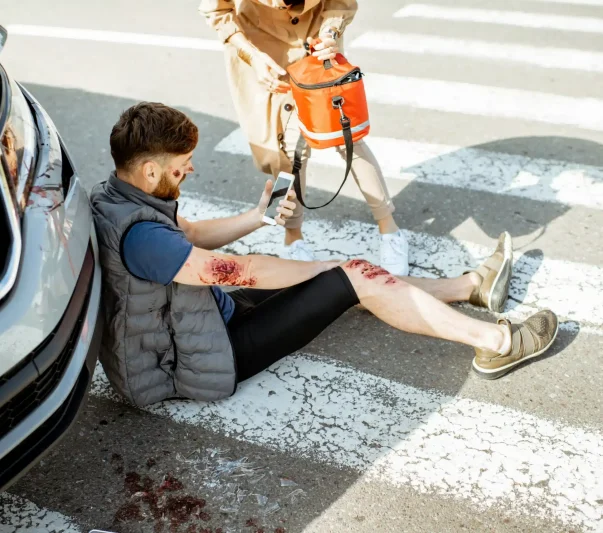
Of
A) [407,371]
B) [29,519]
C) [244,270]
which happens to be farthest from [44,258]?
[407,371]

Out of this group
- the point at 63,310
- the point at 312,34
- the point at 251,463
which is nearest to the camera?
the point at 63,310

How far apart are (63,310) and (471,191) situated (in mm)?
3252

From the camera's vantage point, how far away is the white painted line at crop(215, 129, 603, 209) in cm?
512

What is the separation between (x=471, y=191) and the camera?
521 cm

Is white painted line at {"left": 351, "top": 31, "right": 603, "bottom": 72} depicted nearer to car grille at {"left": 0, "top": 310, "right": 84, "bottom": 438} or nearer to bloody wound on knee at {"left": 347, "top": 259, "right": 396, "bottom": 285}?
bloody wound on knee at {"left": 347, "top": 259, "right": 396, "bottom": 285}

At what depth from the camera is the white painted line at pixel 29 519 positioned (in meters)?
2.95

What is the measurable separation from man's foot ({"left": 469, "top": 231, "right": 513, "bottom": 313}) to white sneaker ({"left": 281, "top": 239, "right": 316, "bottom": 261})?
0.97 metres

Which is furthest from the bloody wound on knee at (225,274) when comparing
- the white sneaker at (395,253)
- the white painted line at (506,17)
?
the white painted line at (506,17)

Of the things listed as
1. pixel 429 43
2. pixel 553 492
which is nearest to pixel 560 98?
pixel 429 43

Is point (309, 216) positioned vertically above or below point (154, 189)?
below

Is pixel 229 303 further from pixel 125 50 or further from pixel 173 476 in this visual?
pixel 125 50

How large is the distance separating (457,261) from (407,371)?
1.05 m

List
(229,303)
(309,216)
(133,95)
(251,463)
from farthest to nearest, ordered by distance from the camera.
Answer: (133,95) → (309,216) → (229,303) → (251,463)

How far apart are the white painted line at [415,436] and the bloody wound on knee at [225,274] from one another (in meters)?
0.59
